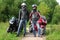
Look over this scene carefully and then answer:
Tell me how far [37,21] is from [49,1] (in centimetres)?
8016

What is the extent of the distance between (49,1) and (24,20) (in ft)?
264

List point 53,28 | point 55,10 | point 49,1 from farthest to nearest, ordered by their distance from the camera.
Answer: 1. point 49,1
2. point 55,10
3. point 53,28

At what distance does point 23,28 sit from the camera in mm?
14781

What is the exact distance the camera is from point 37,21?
14.1 metres

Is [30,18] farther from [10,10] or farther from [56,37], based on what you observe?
[10,10]

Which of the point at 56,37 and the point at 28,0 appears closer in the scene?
the point at 56,37

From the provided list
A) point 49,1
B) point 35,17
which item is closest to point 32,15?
point 35,17

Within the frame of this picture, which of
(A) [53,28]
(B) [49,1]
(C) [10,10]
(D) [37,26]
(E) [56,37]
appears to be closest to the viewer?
(E) [56,37]

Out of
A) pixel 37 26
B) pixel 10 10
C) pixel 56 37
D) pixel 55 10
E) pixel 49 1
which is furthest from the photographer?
pixel 49 1

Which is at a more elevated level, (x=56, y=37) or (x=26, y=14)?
(x=26, y=14)

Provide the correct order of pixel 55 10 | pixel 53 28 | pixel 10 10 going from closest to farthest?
1. pixel 53 28
2. pixel 10 10
3. pixel 55 10

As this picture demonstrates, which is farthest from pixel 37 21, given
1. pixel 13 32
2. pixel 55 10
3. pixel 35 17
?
pixel 55 10

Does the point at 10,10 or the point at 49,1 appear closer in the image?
the point at 10,10

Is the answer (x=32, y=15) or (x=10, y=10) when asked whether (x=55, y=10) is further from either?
(x=32, y=15)
